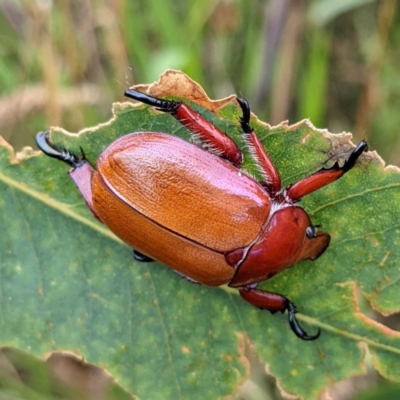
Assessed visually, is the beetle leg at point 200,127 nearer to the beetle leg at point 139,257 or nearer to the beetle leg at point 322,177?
the beetle leg at point 322,177

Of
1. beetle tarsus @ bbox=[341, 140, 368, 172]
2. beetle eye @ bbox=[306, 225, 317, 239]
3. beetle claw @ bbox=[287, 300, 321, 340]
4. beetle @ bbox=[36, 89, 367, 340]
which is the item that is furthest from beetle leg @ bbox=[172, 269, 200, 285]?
beetle tarsus @ bbox=[341, 140, 368, 172]

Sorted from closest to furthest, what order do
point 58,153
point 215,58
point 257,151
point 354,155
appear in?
point 354,155
point 257,151
point 58,153
point 215,58

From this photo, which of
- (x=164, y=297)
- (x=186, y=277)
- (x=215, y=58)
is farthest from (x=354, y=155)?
(x=215, y=58)

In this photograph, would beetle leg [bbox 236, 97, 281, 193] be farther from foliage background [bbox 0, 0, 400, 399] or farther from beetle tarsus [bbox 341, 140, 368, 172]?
foliage background [bbox 0, 0, 400, 399]

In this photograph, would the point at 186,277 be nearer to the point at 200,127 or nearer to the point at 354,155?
the point at 200,127

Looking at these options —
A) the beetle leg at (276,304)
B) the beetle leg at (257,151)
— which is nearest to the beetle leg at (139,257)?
the beetle leg at (276,304)

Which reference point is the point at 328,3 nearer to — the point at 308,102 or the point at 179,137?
the point at 308,102
